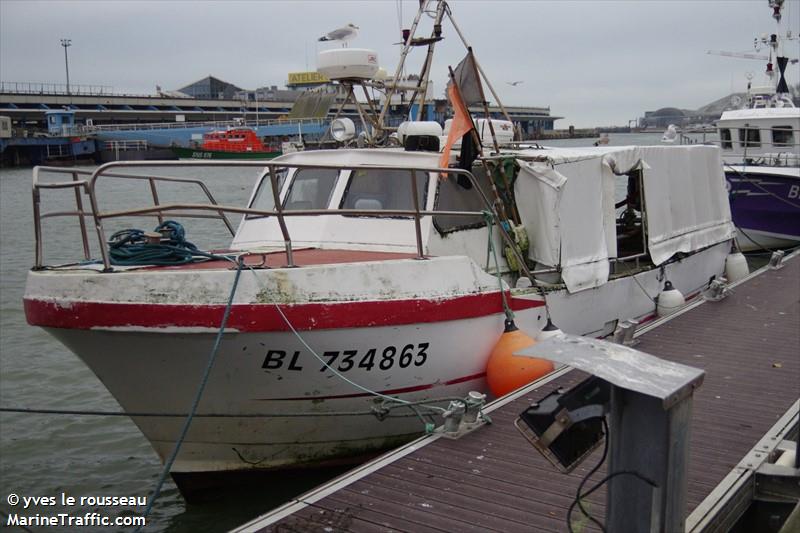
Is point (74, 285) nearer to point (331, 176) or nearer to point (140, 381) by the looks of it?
point (140, 381)

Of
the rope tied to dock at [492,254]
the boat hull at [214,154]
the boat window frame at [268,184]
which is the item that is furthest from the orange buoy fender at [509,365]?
the boat hull at [214,154]

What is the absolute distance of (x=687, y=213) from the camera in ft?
38.2

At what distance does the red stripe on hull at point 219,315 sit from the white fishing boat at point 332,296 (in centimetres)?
1

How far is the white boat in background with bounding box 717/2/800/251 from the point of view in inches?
754

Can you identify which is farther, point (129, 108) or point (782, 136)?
point (129, 108)

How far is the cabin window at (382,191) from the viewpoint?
8117 millimetres

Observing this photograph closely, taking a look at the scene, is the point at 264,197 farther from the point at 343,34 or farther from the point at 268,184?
the point at 343,34

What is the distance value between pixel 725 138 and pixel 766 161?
1.53 meters

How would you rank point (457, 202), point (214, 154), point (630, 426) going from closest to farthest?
point (630, 426), point (457, 202), point (214, 154)

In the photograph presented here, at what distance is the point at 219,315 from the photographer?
588 centimetres

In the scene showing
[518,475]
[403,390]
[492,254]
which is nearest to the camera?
[518,475]

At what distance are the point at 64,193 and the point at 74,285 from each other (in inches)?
1394

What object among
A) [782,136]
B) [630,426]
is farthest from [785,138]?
[630,426]

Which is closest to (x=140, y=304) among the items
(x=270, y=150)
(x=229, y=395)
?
(x=229, y=395)
